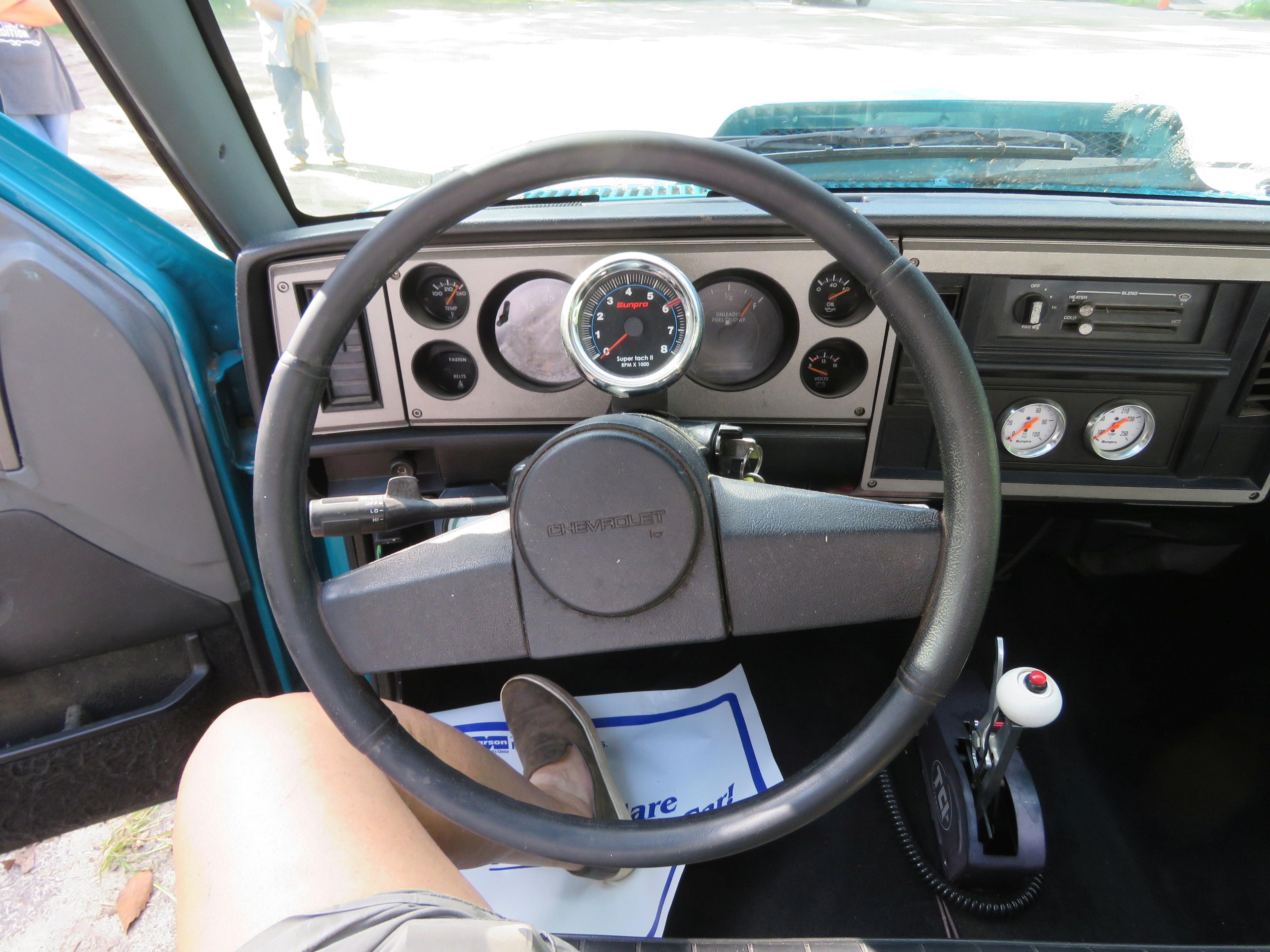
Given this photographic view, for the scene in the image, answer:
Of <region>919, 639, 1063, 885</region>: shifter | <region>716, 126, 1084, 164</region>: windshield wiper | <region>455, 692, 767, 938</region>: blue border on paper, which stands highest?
<region>716, 126, 1084, 164</region>: windshield wiper

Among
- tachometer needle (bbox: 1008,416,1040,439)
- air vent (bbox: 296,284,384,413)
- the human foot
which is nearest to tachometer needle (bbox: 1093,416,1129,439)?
tachometer needle (bbox: 1008,416,1040,439)

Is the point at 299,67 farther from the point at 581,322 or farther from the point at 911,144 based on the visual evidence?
the point at 911,144

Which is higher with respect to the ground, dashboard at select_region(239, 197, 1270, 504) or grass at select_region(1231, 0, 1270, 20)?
grass at select_region(1231, 0, 1270, 20)

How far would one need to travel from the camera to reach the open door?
4.66 ft

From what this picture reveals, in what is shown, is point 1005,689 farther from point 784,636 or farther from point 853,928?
point 784,636

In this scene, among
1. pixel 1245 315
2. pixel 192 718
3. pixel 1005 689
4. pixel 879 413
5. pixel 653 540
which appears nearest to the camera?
pixel 653 540

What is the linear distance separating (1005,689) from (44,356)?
5.71 ft

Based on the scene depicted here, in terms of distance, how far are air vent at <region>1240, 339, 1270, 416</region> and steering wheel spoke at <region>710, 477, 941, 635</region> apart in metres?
1.03

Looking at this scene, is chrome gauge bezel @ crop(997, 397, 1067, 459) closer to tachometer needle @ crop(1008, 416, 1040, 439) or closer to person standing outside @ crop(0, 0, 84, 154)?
tachometer needle @ crop(1008, 416, 1040, 439)

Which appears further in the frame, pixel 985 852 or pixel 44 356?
pixel 985 852

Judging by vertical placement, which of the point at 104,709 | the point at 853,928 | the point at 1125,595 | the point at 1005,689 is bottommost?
the point at 853,928

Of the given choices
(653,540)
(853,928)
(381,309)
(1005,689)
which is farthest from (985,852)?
(381,309)

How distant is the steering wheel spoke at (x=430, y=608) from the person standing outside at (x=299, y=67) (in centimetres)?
105

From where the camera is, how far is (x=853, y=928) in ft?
5.16
